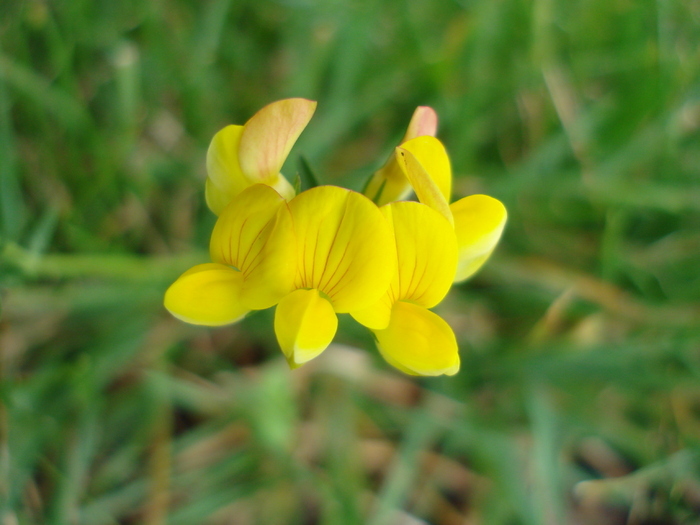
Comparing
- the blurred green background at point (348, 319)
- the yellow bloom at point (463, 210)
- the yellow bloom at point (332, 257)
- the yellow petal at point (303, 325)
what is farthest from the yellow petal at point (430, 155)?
the blurred green background at point (348, 319)

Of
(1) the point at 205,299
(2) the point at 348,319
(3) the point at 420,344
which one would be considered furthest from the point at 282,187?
(2) the point at 348,319

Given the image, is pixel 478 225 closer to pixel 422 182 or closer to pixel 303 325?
pixel 422 182

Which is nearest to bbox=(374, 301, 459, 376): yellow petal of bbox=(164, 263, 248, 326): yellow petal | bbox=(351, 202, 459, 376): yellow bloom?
bbox=(351, 202, 459, 376): yellow bloom

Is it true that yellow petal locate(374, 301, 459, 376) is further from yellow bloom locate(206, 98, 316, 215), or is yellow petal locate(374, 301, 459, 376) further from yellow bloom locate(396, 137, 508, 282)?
yellow bloom locate(206, 98, 316, 215)

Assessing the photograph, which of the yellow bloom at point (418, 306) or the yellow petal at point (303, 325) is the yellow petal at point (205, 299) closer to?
the yellow petal at point (303, 325)

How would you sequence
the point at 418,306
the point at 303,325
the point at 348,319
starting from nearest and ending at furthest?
the point at 303,325 → the point at 418,306 → the point at 348,319

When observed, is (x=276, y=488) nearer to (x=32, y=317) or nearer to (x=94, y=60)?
(x=32, y=317)

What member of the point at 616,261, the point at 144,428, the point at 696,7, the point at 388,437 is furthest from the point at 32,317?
the point at 696,7
